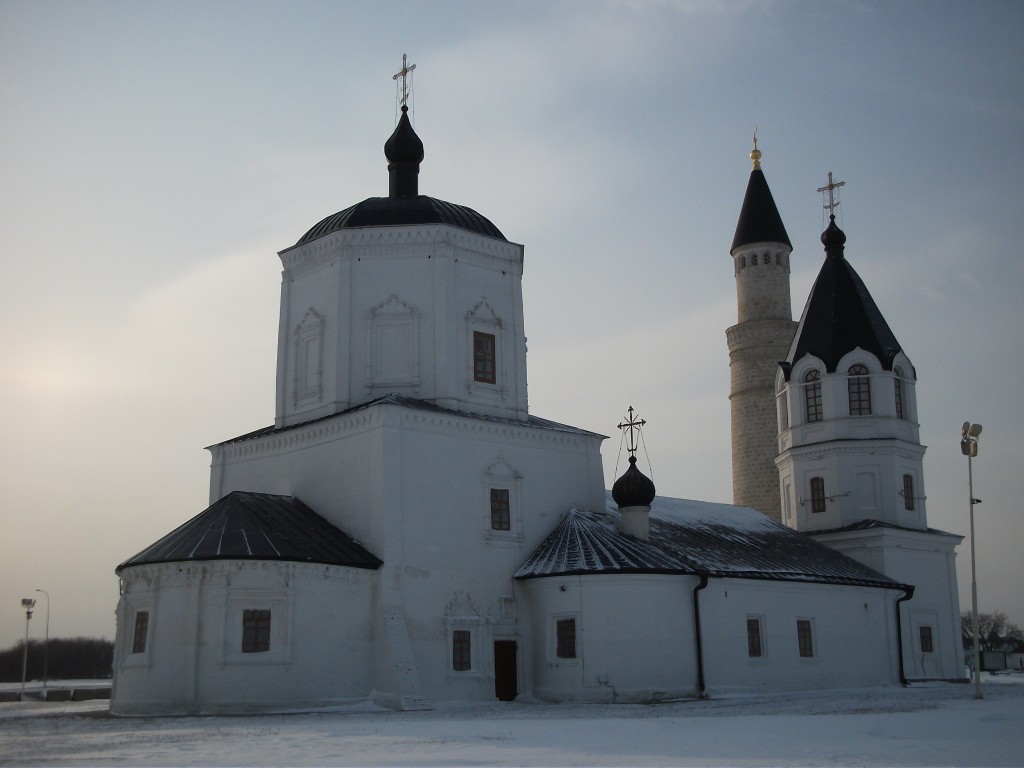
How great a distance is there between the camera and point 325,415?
22.7m

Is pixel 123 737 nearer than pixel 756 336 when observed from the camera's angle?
Yes

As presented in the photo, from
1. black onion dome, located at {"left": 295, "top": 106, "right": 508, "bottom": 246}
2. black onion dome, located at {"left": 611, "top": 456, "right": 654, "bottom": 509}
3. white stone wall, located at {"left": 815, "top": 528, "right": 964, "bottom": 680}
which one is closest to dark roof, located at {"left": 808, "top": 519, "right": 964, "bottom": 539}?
white stone wall, located at {"left": 815, "top": 528, "right": 964, "bottom": 680}

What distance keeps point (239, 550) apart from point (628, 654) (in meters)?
7.51

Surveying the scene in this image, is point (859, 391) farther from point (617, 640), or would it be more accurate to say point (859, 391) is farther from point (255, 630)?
point (255, 630)

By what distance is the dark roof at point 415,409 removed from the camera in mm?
21453

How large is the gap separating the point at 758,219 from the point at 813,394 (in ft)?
28.6

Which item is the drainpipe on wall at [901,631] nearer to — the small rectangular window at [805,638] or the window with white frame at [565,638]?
the small rectangular window at [805,638]

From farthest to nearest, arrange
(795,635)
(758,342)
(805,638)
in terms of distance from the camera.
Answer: (758,342) < (805,638) < (795,635)

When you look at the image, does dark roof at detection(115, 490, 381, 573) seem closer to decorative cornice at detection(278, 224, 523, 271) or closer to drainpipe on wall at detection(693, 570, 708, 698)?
decorative cornice at detection(278, 224, 523, 271)

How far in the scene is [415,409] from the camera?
21297 mm

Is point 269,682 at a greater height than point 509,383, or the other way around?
point 509,383

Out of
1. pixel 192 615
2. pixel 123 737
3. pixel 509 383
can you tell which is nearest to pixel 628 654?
pixel 509 383

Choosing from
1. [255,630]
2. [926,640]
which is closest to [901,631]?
[926,640]

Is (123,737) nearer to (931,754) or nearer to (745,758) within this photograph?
(745,758)
